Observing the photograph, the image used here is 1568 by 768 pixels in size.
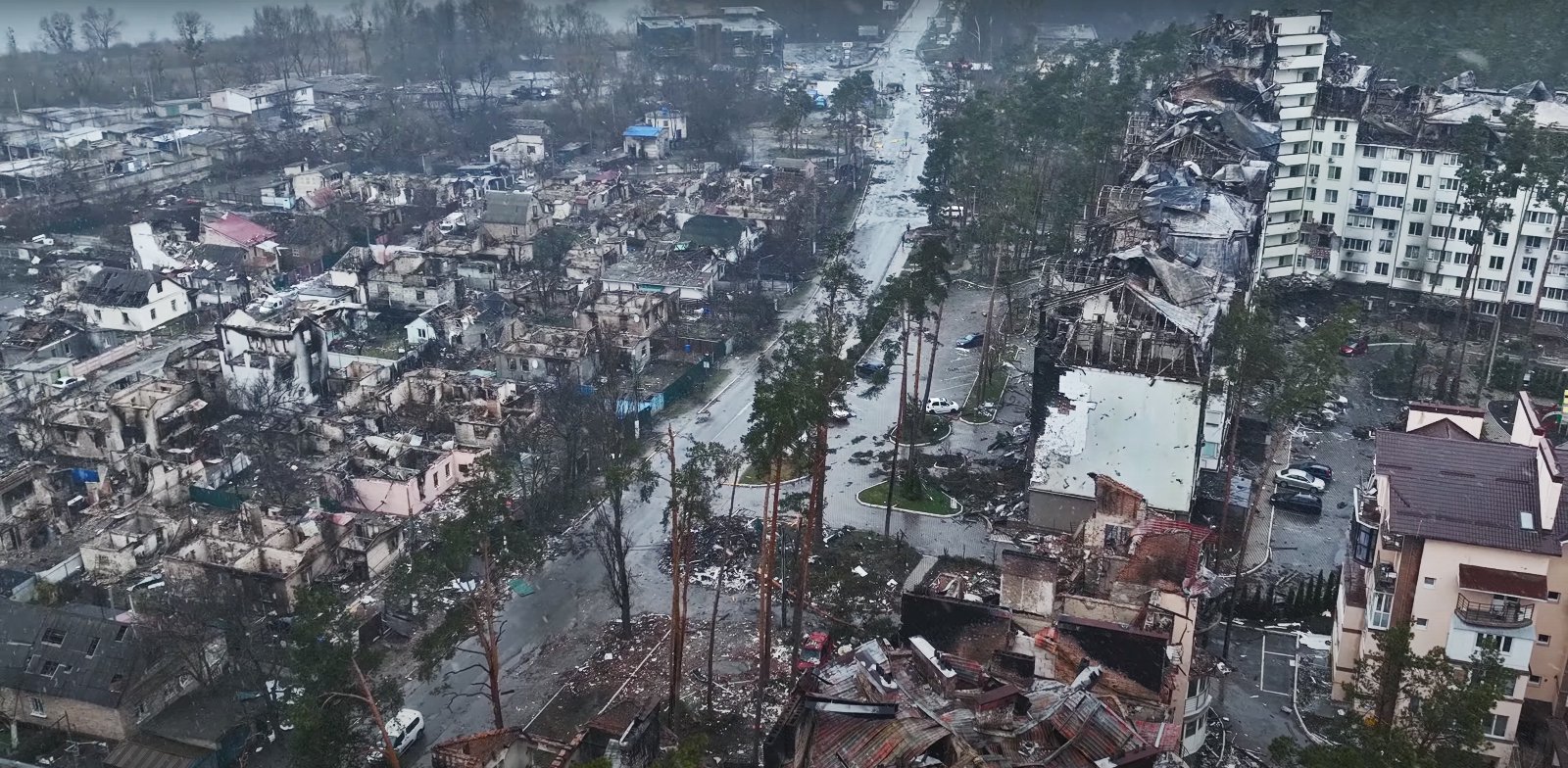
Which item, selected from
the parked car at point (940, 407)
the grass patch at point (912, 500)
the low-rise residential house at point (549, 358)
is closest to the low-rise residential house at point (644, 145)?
the low-rise residential house at point (549, 358)

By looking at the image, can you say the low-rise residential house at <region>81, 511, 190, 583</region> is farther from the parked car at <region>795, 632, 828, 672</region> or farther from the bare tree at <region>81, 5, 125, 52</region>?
the bare tree at <region>81, 5, 125, 52</region>

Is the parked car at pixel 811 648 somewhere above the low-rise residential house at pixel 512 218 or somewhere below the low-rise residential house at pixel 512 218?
below

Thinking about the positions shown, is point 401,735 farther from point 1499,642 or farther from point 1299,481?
point 1299,481

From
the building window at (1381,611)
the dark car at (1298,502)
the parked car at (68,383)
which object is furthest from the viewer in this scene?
the parked car at (68,383)

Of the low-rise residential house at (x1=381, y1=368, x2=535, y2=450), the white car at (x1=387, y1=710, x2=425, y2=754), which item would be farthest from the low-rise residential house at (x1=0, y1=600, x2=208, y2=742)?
the low-rise residential house at (x1=381, y1=368, x2=535, y2=450)

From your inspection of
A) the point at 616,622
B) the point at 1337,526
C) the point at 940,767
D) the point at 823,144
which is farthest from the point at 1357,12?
the point at 940,767

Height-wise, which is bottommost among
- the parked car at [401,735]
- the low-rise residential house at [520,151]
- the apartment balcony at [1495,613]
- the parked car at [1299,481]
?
the parked car at [401,735]

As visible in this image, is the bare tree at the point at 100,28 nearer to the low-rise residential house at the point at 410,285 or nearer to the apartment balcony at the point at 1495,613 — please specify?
the low-rise residential house at the point at 410,285
